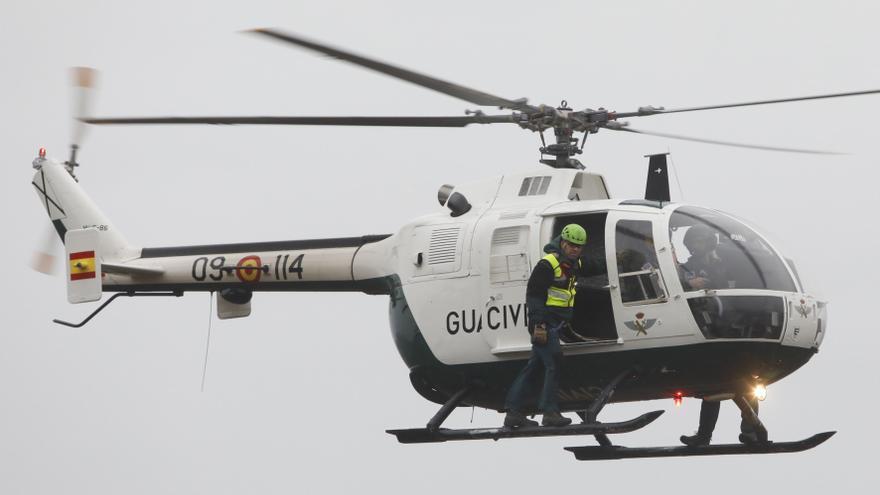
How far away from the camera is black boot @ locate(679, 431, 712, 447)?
15773 millimetres

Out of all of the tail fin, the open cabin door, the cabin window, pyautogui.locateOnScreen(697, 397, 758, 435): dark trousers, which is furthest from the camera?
the tail fin

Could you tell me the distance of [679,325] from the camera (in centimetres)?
1461

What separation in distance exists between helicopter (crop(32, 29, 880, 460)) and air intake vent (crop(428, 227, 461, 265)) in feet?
0.04

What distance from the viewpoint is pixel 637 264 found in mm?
14836

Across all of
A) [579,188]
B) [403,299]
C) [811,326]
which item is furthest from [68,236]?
[811,326]

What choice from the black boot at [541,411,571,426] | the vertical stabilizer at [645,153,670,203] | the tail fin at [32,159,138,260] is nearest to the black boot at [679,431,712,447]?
the black boot at [541,411,571,426]

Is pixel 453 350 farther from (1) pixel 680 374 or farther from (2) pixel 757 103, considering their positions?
(2) pixel 757 103

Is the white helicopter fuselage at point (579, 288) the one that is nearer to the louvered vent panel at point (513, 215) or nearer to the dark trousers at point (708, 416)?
the louvered vent panel at point (513, 215)

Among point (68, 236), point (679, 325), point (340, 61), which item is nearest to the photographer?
point (340, 61)

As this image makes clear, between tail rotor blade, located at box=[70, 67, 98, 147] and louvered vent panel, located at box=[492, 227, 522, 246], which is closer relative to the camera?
louvered vent panel, located at box=[492, 227, 522, 246]

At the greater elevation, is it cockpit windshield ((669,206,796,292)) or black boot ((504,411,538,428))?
cockpit windshield ((669,206,796,292))

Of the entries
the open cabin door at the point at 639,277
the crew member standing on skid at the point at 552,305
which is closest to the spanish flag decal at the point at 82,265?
the crew member standing on skid at the point at 552,305

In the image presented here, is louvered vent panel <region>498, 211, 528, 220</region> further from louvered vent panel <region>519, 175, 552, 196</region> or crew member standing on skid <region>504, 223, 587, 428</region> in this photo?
crew member standing on skid <region>504, 223, 587, 428</region>

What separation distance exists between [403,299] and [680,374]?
9.83ft
